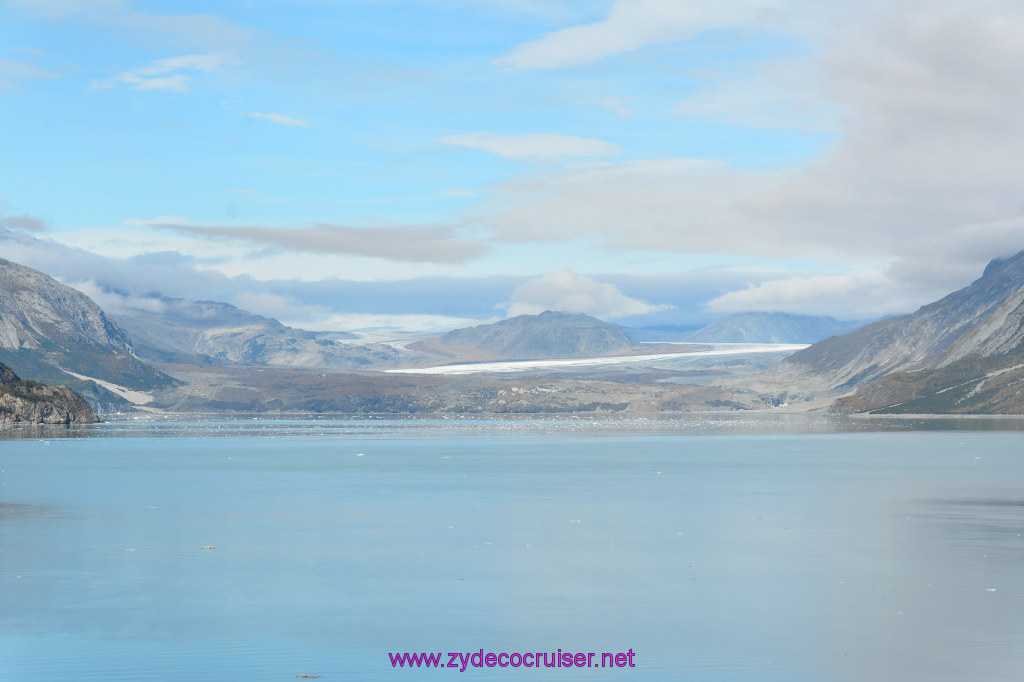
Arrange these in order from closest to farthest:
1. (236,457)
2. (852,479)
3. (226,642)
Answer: (226,642) < (852,479) < (236,457)

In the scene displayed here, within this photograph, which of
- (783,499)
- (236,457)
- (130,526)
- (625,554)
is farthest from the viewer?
(236,457)

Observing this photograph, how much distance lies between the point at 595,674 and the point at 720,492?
173 feet

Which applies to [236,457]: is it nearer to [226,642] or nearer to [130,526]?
[130,526]

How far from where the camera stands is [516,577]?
42281 millimetres

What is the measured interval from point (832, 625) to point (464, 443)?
5800 inches

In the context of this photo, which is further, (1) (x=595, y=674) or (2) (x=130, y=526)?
(2) (x=130, y=526)

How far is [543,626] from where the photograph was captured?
33.6 metres

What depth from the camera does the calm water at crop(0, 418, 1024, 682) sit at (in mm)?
29859

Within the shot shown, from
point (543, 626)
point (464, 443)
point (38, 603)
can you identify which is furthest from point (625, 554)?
point (464, 443)

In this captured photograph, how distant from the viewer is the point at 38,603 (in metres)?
36.8

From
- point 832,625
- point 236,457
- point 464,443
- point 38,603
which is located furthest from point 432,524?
point 464,443

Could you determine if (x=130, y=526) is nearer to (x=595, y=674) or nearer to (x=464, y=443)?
(x=595, y=674)

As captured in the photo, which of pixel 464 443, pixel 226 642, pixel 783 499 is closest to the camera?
pixel 226 642

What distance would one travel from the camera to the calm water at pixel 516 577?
98.0 feet
